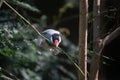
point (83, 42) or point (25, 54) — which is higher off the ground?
point (83, 42)

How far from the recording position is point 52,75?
3.33 m

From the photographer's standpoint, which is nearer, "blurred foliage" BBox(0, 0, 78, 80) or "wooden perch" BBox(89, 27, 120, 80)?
"wooden perch" BBox(89, 27, 120, 80)

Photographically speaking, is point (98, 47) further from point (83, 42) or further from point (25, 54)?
point (25, 54)

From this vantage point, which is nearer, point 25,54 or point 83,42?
point 83,42

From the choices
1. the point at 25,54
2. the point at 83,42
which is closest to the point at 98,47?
the point at 83,42

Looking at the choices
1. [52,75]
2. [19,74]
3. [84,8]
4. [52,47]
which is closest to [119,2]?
[84,8]

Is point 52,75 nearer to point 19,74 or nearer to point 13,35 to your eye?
point 19,74

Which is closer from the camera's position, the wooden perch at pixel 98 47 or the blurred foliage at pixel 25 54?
the wooden perch at pixel 98 47

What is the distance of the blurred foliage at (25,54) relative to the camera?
4.81 feet

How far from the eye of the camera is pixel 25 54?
8.65 feet

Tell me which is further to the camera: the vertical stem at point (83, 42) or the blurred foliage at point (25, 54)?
the blurred foliage at point (25, 54)

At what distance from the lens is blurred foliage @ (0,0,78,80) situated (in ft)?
4.81

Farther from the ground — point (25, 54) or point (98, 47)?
point (98, 47)

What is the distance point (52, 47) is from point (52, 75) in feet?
6.99
